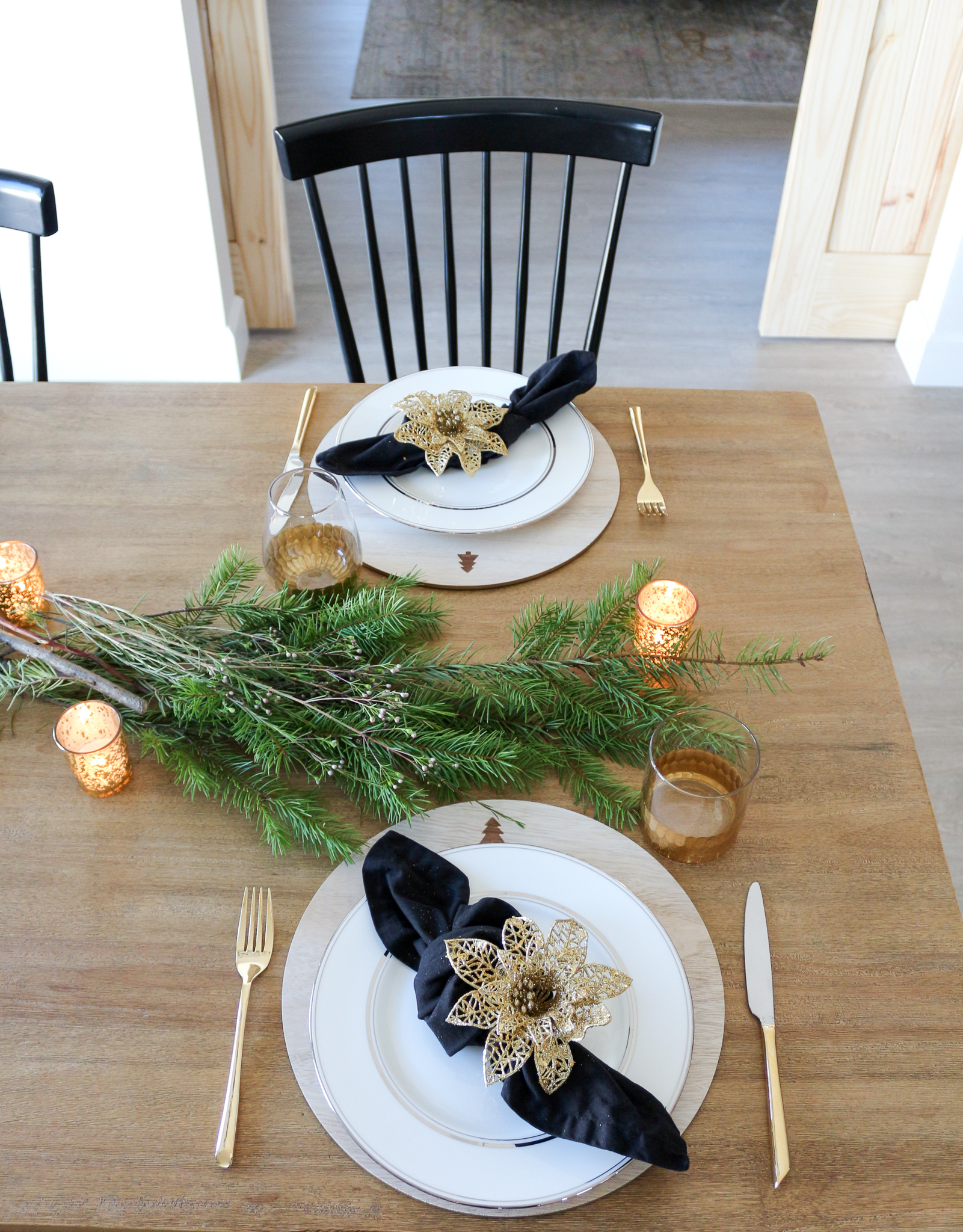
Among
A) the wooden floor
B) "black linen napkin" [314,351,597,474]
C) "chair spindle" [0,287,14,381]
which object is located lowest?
the wooden floor

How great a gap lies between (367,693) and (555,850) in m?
0.19

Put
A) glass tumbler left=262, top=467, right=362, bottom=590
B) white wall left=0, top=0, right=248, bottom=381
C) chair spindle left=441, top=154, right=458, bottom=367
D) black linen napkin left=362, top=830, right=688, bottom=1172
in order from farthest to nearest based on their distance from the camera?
white wall left=0, top=0, right=248, bottom=381 → chair spindle left=441, top=154, right=458, bottom=367 → glass tumbler left=262, top=467, right=362, bottom=590 → black linen napkin left=362, top=830, right=688, bottom=1172

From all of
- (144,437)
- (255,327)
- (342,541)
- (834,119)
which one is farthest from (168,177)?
(342,541)

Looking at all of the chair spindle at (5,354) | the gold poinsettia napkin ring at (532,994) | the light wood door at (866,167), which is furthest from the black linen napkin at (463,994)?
the light wood door at (866,167)

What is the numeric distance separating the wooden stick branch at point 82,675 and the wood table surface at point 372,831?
6 centimetres

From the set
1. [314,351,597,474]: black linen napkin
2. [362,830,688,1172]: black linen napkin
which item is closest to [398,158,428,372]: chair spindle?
[314,351,597,474]: black linen napkin

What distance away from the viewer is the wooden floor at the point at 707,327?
84.7 inches

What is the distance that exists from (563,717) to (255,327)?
228cm

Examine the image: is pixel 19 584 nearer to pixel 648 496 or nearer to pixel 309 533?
pixel 309 533

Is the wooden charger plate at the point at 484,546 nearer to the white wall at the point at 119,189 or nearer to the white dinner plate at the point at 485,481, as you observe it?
the white dinner plate at the point at 485,481

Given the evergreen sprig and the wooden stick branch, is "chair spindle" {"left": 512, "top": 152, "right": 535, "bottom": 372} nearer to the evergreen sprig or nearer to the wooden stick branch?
the evergreen sprig

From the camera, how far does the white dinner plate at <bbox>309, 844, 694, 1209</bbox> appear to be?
0.59 meters

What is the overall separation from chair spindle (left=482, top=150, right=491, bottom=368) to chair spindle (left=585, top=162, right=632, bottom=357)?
148 mm

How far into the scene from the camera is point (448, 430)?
1.02 meters
